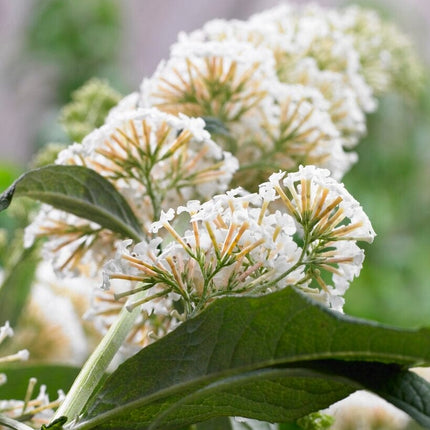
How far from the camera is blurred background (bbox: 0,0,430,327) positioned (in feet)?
3.75

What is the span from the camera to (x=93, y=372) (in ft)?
0.91

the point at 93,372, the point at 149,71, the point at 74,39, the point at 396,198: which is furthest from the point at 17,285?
the point at 149,71

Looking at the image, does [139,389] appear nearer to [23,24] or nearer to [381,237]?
[381,237]

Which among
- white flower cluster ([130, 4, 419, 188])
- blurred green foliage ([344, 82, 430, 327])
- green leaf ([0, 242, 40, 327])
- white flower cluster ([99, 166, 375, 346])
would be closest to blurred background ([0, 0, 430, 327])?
blurred green foliage ([344, 82, 430, 327])

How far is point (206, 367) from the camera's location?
0.23 metres

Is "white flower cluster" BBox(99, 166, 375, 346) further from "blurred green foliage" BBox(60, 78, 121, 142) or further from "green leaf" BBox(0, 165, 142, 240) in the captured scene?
"blurred green foliage" BBox(60, 78, 121, 142)

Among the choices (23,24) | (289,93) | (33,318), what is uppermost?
(23,24)

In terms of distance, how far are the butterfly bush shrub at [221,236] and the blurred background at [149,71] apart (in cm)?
27

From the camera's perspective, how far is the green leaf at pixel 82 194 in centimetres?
30

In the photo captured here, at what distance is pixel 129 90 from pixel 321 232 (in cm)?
131

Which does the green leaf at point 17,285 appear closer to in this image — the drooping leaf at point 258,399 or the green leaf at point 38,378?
the green leaf at point 38,378

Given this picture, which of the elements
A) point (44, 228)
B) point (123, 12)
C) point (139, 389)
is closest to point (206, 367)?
point (139, 389)

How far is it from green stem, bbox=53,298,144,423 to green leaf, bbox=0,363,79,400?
84 millimetres

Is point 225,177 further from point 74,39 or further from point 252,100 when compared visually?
point 74,39
